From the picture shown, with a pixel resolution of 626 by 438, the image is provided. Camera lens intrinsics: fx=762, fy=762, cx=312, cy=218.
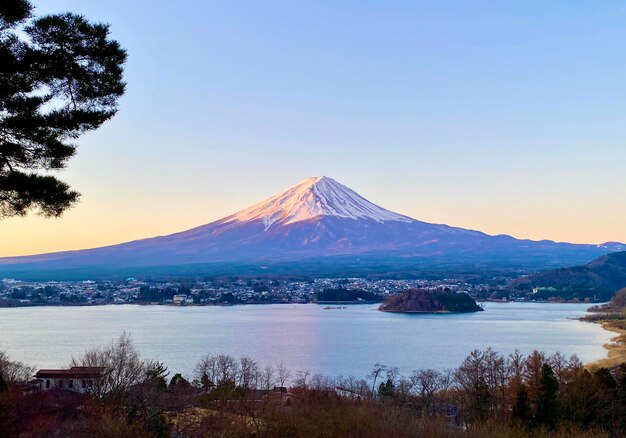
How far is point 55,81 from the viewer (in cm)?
301

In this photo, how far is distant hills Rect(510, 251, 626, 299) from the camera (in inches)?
1843

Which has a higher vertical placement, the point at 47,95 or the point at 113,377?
the point at 47,95

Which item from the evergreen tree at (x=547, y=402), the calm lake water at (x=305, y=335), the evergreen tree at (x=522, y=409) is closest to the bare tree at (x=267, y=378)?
the calm lake water at (x=305, y=335)

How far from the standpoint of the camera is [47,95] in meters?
3.04

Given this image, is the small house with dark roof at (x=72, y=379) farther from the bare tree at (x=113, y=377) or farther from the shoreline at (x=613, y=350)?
the shoreline at (x=613, y=350)

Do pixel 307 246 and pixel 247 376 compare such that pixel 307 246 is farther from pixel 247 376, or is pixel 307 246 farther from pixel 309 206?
pixel 247 376

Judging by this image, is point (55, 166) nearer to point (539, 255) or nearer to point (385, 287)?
point (385, 287)

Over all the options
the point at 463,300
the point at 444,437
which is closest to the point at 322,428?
the point at 444,437

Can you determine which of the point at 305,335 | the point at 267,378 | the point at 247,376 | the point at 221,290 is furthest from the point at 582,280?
the point at 247,376

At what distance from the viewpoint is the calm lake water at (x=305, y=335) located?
55.5 feet

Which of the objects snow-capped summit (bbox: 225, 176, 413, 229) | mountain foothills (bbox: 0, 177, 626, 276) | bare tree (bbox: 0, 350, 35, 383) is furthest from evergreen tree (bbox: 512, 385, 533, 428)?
snow-capped summit (bbox: 225, 176, 413, 229)

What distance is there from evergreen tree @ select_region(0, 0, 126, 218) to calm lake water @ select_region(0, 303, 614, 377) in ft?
36.8

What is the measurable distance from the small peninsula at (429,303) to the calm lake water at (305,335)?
6.55 ft

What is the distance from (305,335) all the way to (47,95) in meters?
20.5
